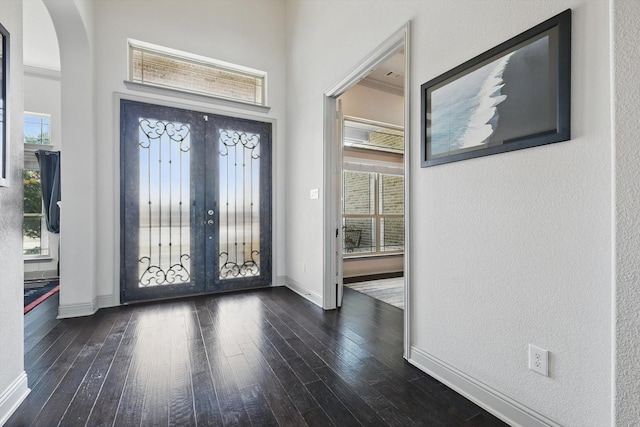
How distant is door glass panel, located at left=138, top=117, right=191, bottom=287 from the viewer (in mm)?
3484

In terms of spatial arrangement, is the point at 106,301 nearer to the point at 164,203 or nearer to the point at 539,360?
the point at 164,203

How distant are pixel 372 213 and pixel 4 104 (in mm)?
4420

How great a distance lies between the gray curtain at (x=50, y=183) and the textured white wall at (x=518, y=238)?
16.7ft

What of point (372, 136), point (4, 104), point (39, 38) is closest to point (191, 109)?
point (4, 104)

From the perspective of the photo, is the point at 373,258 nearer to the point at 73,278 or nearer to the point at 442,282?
the point at 442,282

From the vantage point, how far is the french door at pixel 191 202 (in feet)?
11.2

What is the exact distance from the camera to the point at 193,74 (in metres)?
3.84

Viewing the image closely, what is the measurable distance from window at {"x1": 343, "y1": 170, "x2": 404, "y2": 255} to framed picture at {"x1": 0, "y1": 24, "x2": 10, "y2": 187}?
3.88m

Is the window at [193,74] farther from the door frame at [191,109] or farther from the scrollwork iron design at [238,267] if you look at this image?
the scrollwork iron design at [238,267]

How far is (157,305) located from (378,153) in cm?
398

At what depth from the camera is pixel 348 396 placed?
1.69 m

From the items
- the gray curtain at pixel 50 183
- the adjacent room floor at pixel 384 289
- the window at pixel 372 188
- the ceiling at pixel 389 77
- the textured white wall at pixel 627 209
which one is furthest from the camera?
the window at pixel 372 188

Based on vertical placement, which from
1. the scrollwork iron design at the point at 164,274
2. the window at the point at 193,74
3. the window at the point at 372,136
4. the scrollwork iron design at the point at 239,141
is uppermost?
the window at the point at 193,74

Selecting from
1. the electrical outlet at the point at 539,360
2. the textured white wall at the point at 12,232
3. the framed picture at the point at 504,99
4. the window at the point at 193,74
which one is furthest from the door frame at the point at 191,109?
the electrical outlet at the point at 539,360
